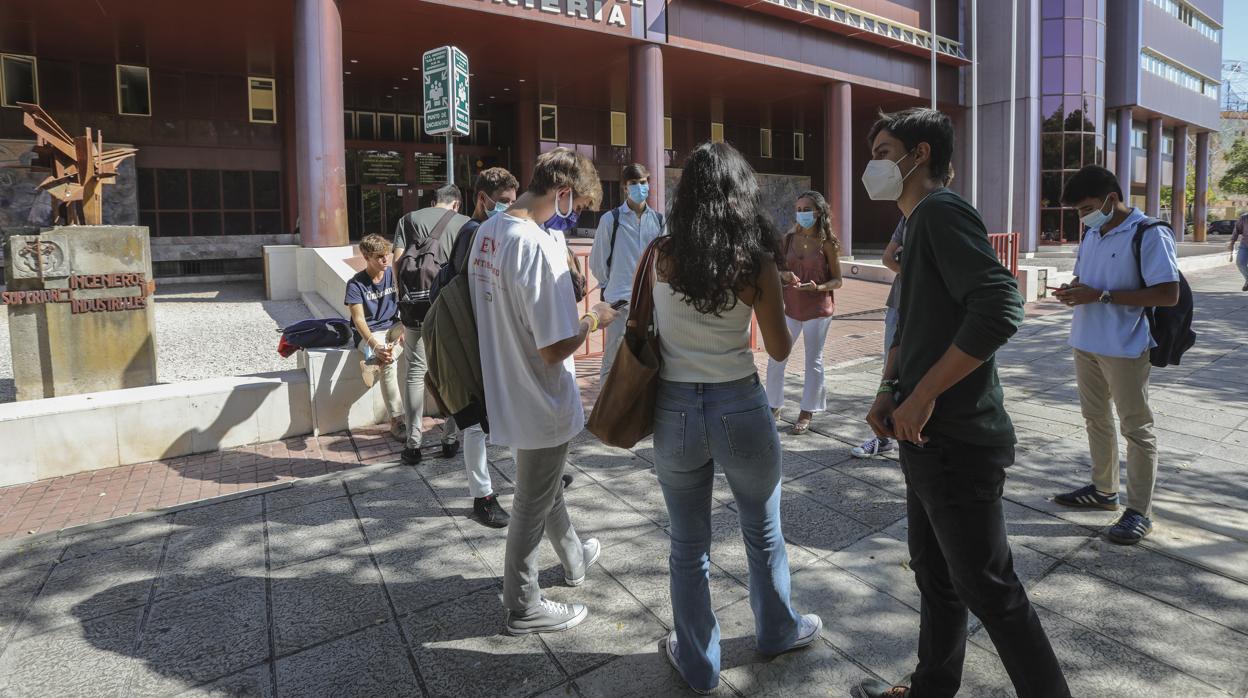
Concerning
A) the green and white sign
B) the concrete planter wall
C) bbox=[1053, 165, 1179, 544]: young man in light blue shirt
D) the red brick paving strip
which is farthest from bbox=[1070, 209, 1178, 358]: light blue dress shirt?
the concrete planter wall

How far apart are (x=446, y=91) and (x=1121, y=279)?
4.99 metres

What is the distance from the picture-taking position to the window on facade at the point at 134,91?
1931 centimetres

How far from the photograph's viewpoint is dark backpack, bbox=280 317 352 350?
5973 mm

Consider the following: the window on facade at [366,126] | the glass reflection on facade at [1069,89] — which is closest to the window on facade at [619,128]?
the window on facade at [366,126]

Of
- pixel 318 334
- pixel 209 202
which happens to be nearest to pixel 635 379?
pixel 318 334

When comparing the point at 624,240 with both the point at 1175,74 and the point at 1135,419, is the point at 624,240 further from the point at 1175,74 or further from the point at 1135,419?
the point at 1175,74

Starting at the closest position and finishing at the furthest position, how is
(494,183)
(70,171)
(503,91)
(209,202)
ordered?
(494,183) → (70,171) → (209,202) → (503,91)

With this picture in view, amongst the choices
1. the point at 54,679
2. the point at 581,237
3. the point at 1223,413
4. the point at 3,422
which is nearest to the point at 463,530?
the point at 54,679

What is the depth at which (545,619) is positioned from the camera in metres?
3.02

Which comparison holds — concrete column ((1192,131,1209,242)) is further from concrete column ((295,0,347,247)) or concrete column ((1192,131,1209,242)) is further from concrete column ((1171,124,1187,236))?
concrete column ((295,0,347,247))

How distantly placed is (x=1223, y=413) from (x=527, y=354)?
6297 mm

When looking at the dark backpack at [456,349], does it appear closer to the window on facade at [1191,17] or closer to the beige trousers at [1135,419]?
the beige trousers at [1135,419]

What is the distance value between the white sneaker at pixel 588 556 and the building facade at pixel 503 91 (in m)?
11.9

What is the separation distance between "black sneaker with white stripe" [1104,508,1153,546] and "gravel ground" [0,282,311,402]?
7.13m
